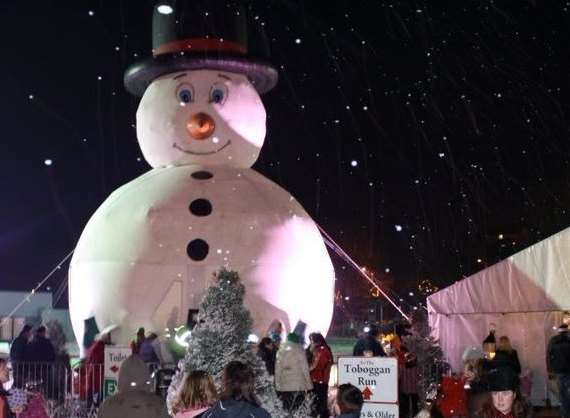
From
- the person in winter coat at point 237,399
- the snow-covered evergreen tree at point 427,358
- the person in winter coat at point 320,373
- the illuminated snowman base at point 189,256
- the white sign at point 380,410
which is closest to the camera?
the person in winter coat at point 237,399

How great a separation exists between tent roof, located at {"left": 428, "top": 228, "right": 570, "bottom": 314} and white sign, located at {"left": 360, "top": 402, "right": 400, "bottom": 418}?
8084mm

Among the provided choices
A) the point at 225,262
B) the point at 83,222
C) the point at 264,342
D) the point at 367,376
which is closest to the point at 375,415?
the point at 367,376

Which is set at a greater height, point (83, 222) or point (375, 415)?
point (83, 222)

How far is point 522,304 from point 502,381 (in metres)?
11.7

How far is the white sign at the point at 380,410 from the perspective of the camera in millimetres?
8086

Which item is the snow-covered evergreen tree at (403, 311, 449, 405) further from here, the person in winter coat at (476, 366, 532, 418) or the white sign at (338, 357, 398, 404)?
Result: the person in winter coat at (476, 366, 532, 418)

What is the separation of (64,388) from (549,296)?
835 cm

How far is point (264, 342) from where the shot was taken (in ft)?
46.3

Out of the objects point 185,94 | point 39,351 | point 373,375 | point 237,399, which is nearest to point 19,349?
point 39,351

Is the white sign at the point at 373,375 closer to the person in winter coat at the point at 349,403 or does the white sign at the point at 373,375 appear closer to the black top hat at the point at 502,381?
the person in winter coat at the point at 349,403

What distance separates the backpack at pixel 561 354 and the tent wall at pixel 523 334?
9.16ft

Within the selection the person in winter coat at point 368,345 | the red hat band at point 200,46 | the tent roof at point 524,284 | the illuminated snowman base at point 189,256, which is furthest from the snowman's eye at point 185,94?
the person in winter coat at point 368,345

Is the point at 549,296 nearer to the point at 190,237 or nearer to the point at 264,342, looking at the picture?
the point at 264,342

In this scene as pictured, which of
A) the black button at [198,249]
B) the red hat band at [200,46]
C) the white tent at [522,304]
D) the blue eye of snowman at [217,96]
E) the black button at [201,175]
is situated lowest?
the white tent at [522,304]
